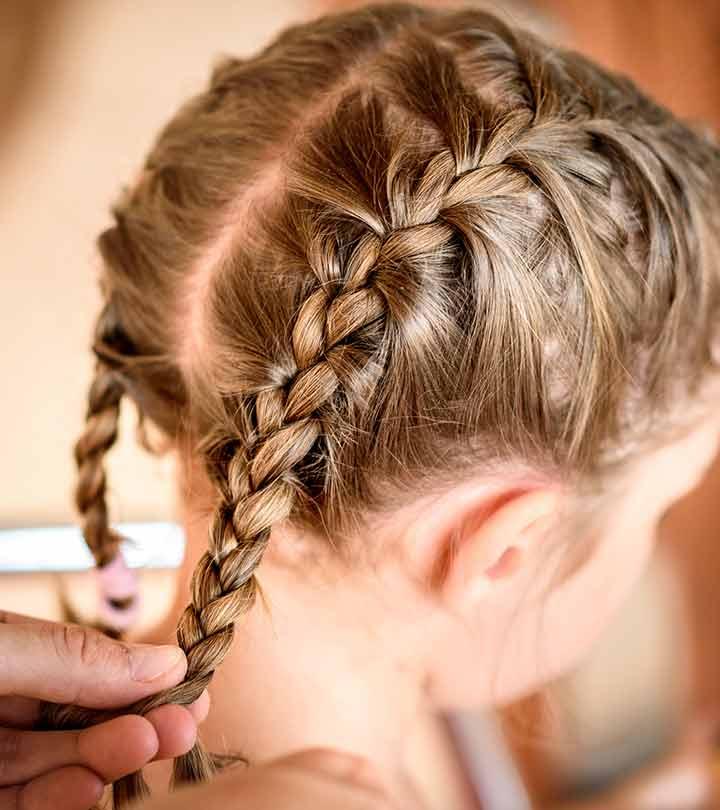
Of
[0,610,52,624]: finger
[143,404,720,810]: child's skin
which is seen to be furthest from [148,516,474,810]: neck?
[0,610,52,624]: finger

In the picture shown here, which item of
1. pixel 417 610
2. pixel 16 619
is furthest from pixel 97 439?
pixel 417 610

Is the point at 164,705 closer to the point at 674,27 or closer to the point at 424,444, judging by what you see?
the point at 424,444

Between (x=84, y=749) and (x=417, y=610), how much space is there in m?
0.28

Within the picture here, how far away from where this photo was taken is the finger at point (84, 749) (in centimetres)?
52

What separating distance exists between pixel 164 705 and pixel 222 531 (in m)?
0.11

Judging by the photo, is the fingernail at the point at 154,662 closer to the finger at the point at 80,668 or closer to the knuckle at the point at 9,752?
the finger at the point at 80,668

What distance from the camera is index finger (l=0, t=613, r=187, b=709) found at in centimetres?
52

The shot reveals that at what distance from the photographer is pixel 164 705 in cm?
53

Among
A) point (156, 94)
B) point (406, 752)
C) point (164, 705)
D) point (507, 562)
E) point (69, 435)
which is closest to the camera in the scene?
point (164, 705)

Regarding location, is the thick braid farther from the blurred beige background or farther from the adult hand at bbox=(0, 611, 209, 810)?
the blurred beige background

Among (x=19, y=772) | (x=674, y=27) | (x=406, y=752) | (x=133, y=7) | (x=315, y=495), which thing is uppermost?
(x=133, y=7)

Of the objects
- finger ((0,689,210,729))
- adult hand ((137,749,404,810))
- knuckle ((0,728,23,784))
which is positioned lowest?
adult hand ((137,749,404,810))

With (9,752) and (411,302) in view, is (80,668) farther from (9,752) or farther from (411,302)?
(411,302)

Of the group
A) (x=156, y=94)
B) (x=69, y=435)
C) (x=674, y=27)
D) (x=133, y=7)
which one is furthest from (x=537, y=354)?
(x=674, y=27)
